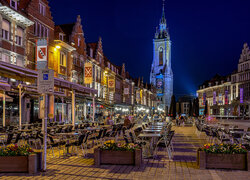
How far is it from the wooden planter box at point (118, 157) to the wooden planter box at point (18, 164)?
1.96 meters

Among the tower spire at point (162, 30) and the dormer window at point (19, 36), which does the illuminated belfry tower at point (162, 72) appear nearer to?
the tower spire at point (162, 30)

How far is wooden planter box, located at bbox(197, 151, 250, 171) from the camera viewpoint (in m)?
8.30

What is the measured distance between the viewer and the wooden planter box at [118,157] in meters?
8.84

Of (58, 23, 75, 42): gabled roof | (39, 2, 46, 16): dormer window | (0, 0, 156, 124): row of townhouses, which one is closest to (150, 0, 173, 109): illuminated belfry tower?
(0, 0, 156, 124): row of townhouses

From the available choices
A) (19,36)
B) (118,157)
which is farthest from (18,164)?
(19,36)

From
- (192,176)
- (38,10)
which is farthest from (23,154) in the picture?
(38,10)

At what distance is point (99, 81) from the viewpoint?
155 feet

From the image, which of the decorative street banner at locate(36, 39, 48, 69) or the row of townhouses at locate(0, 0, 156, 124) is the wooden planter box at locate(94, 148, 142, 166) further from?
the decorative street banner at locate(36, 39, 48, 69)

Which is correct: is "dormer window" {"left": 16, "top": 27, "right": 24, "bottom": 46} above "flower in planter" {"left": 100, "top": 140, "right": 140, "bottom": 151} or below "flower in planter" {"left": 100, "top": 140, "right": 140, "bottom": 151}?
above

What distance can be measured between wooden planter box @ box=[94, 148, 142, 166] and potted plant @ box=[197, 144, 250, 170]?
185 centimetres

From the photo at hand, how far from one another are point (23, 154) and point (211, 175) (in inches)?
202

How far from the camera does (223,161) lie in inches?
331

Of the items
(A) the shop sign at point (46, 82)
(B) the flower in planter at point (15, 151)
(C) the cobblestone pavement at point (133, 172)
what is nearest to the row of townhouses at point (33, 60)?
(A) the shop sign at point (46, 82)

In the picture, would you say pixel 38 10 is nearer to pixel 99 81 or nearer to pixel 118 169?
pixel 99 81
